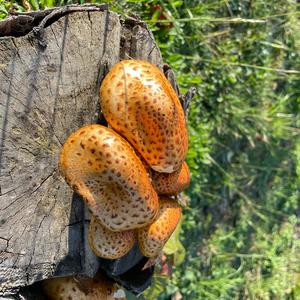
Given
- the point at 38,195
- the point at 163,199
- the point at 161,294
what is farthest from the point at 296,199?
the point at 38,195

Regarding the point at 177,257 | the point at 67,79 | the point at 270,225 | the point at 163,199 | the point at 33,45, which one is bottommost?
the point at 270,225

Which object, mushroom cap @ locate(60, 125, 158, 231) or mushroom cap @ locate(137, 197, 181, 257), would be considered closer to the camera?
mushroom cap @ locate(60, 125, 158, 231)

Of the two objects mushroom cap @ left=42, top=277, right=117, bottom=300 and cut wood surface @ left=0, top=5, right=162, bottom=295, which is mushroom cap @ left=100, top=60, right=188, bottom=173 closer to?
cut wood surface @ left=0, top=5, right=162, bottom=295

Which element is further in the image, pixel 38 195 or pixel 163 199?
pixel 163 199

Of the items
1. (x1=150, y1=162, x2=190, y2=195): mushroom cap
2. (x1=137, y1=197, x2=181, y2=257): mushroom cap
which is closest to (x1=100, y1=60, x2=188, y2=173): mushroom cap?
(x1=150, y1=162, x2=190, y2=195): mushroom cap

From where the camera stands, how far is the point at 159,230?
204 centimetres

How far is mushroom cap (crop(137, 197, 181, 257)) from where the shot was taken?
80.1 inches

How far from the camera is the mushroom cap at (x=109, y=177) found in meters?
1.77

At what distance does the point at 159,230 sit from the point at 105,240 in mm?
219

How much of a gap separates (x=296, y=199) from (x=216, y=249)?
116 centimetres

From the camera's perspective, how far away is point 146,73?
6.15 ft

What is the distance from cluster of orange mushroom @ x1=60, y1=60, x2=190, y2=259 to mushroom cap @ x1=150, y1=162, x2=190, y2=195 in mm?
93

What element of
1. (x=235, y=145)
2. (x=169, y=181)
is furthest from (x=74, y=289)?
(x=235, y=145)

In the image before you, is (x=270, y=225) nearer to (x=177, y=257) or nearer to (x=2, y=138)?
(x=177, y=257)
